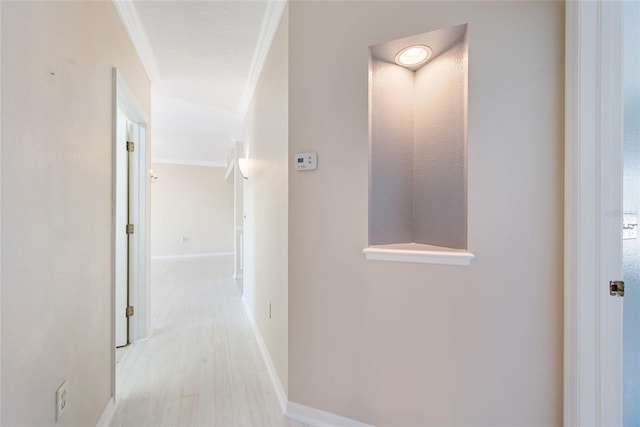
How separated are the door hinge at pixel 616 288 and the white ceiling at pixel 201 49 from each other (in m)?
2.15

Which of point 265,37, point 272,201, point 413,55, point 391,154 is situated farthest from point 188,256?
point 413,55

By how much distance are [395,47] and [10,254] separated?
5.73 feet

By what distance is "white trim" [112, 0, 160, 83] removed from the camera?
5.51 ft

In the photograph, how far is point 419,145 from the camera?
1543 millimetres

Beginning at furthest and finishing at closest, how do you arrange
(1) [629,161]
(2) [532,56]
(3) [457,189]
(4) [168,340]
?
(4) [168,340]
(3) [457,189]
(2) [532,56]
(1) [629,161]

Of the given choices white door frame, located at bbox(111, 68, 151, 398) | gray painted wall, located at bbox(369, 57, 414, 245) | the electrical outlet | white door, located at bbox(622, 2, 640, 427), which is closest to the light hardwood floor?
white door frame, located at bbox(111, 68, 151, 398)

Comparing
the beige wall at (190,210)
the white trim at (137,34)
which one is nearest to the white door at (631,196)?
the white trim at (137,34)

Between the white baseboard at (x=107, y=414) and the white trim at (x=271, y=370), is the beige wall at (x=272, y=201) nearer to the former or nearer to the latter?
→ the white trim at (x=271, y=370)

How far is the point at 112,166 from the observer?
1571 millimetres

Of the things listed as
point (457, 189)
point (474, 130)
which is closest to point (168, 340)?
point (457, 189)

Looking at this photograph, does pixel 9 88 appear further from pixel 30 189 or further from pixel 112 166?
pixel 112 166

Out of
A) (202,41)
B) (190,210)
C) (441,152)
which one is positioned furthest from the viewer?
(190,210)

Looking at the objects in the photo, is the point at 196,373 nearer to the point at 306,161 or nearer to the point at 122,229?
the point at 122,229

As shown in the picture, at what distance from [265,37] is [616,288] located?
2434 mm
